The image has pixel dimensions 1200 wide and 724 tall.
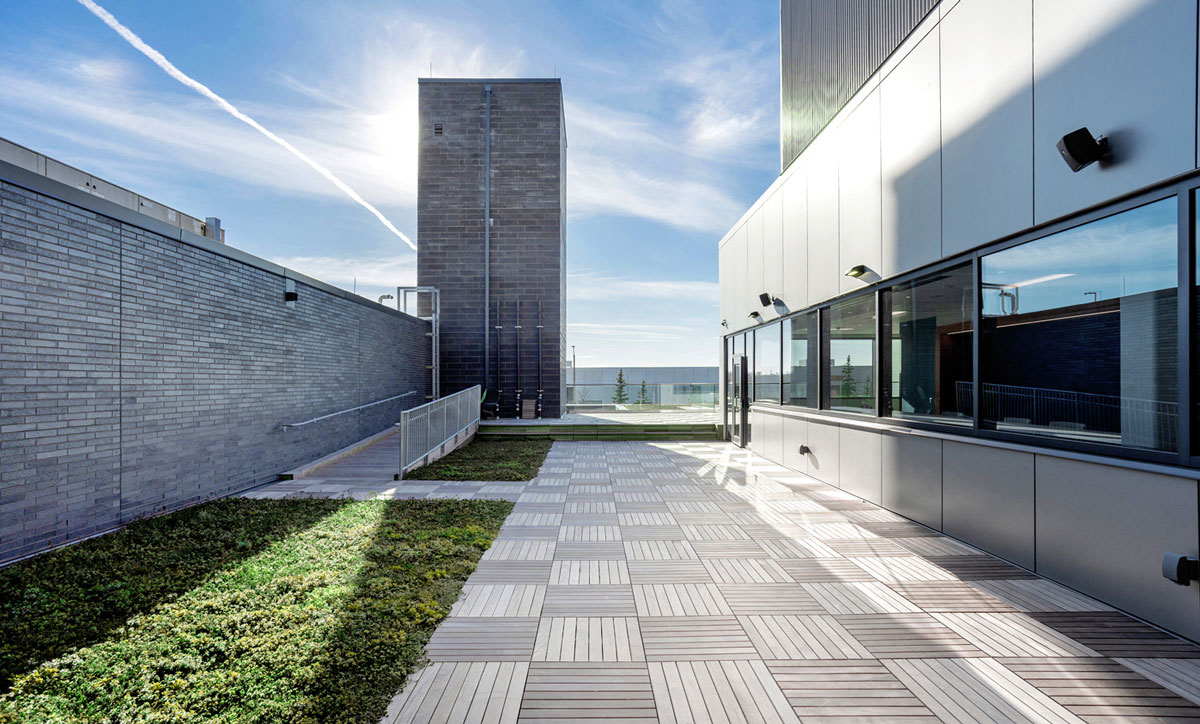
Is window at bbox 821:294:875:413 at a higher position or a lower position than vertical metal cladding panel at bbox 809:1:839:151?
lower

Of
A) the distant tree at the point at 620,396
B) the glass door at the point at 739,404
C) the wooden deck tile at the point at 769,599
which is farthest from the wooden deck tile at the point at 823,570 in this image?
the distant tree at the point at 620,396

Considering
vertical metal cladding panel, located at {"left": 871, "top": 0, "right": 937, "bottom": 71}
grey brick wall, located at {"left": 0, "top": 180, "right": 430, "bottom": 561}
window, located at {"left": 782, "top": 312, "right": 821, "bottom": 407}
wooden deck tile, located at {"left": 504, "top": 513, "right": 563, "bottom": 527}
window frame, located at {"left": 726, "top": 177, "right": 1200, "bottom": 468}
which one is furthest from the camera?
window, located at {"left": 782, "top": 312, "right": 821, "bottom": 407}

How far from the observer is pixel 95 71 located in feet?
25.8

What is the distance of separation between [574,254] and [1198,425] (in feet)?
58.7

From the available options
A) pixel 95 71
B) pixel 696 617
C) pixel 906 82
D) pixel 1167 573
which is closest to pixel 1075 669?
pixel 1167 573

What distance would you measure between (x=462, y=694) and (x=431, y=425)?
689cm

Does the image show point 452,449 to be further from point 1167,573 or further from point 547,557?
point 1167,573

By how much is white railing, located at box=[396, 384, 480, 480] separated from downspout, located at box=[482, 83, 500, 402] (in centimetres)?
284

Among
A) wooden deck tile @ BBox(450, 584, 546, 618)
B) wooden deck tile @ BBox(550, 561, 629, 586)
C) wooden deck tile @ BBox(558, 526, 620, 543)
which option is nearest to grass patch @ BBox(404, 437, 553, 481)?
wooden deck tile @ BBox(558, 526, 620, 543)

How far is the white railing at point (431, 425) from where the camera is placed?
7477 millimetres

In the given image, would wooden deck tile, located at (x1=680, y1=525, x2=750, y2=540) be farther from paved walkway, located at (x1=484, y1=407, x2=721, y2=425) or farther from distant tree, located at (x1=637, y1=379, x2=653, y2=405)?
distant tree, located at (x1=637, y1=379, x2=653, y2=405)

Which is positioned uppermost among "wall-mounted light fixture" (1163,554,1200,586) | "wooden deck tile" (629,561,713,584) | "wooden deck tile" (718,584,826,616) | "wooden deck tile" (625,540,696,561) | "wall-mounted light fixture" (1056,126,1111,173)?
"wall-mounted light fixture" (1056,126,1111,173)

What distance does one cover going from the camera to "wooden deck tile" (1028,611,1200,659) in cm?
262

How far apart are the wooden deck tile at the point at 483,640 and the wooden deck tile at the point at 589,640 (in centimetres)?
7
